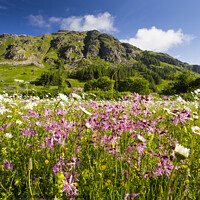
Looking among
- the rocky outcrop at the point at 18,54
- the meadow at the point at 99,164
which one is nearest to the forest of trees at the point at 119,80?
the meadow at the point at 99,164

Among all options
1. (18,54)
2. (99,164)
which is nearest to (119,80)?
(99,164)

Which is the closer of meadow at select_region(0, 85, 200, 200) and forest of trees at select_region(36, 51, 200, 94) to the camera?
meadow at select_region(0, 85, 200, 200)

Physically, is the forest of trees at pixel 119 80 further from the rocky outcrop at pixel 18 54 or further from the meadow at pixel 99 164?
the rocky outcrop at pixel 18 54

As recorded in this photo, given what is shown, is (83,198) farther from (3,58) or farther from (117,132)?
(3,58)

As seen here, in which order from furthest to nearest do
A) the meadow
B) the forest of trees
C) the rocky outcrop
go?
the rocky outcrop
the forest of trees
the meadow

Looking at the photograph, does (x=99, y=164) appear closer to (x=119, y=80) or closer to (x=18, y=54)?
(x=119, y=80)

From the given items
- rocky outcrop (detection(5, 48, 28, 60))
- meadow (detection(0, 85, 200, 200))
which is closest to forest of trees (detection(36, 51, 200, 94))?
meadow (detection(0, 85, 200, 200))

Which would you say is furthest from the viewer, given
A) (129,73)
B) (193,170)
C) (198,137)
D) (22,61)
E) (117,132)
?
(22,61)

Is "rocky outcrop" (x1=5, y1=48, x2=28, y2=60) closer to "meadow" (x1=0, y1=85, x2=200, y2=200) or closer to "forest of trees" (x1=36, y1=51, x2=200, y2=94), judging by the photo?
"forest of trees" (x1=36, y1=51, x2=200, y2=94)

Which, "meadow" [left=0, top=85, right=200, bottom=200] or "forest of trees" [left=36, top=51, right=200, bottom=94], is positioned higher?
"forest of trees" [left=36, top=51, right=200, bottom=94]

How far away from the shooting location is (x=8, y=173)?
1989 mm

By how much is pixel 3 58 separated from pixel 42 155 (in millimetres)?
230982

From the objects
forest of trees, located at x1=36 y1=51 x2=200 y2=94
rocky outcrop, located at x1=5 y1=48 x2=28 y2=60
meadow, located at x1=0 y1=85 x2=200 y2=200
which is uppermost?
rocky outcrop, located at x1=5 y1=48 x2=28 y2=60

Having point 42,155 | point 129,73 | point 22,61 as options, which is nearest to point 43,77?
point 129,73
